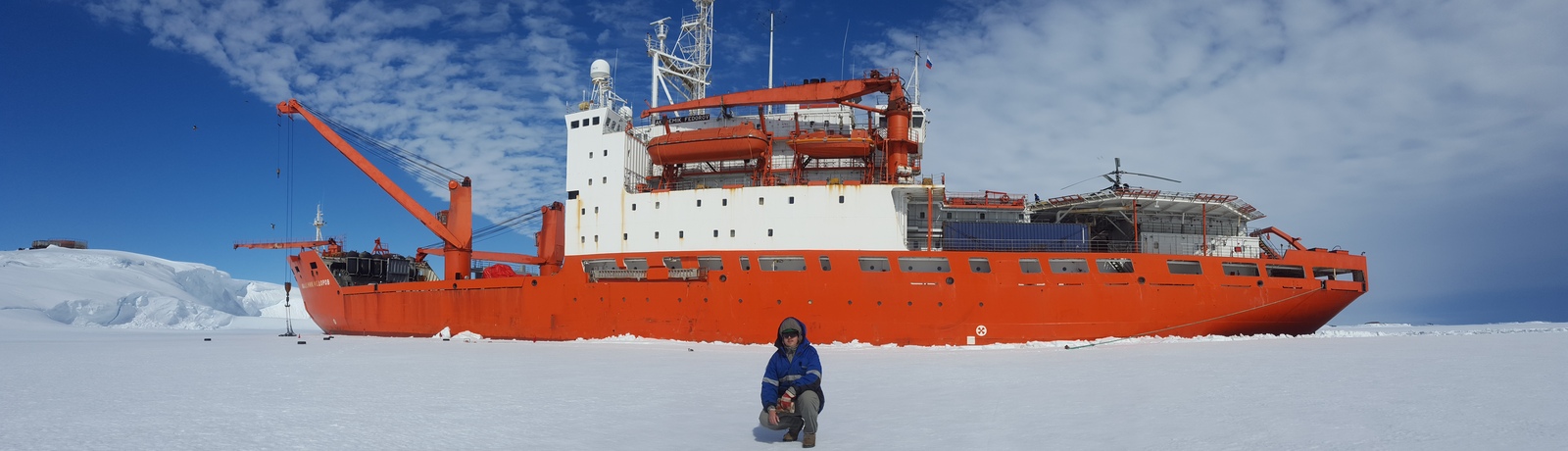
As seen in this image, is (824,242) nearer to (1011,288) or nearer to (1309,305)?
(1011,288)

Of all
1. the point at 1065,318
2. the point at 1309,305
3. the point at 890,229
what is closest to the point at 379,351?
the point at 890,229

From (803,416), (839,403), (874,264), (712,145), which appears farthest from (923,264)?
(803,416)

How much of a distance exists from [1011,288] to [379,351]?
14007mm

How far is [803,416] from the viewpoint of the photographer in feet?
17.2

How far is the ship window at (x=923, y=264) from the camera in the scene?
18531mm

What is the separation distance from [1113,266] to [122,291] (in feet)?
154

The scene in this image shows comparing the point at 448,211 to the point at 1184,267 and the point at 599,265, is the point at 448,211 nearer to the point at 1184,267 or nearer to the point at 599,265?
the point at 599,265

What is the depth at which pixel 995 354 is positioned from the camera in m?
14.6

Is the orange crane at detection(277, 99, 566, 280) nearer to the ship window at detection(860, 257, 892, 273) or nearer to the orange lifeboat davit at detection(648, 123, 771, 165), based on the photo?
the orange lifeboat davit at detection(648, 123, 771, 165)

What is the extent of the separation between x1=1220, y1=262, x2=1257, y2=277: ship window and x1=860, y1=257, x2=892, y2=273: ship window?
8.33m

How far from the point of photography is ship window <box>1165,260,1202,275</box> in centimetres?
1842

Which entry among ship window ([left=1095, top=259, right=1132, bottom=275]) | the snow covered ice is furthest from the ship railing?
ship window ([left=1095, top=259, right=1132, bottom=275])

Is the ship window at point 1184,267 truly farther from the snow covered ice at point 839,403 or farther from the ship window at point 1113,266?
the snow covered ice at point 839,403

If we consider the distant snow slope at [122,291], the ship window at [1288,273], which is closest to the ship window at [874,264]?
the ship window at [1288,273]
